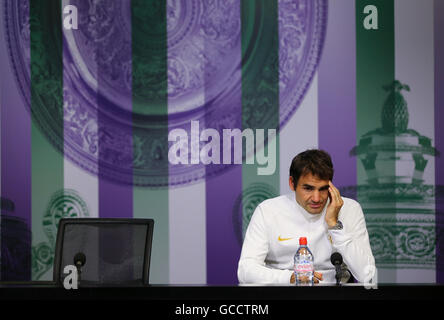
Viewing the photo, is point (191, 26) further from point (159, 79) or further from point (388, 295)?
point (388, 295)

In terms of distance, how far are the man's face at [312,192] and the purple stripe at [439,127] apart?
116cm

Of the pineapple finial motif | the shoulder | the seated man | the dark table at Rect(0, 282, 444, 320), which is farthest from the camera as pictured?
the pineapple finial motif

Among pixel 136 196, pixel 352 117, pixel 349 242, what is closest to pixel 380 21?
pixel 352 117

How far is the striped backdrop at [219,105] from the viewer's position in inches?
128

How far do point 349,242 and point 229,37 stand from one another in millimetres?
1560

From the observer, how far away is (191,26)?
10.7ft

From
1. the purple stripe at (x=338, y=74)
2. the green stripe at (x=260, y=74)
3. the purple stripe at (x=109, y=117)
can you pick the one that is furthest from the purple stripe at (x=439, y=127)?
the purple stripe at (x=109, y=117)

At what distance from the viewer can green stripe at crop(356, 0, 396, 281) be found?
3264mm

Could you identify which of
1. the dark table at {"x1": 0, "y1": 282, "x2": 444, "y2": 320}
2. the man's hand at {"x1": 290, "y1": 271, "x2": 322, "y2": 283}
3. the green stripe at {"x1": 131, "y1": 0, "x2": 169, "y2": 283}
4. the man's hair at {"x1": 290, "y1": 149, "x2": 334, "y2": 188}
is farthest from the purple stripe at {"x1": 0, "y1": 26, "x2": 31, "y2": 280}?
the dark table at {"x1": 0, "y1": 282, "x2": 444, "y2": 320}

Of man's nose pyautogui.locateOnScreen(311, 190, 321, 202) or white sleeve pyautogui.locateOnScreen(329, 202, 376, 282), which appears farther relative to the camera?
man's nose pyautogui.locateOnScreen(311, 190, 321, 202)

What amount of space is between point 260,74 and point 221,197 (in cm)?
79

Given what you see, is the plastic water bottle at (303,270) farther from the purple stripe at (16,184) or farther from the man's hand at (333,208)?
the purple stripe at (16,184)

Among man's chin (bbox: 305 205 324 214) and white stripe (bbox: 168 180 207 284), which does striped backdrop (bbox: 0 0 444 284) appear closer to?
white stripe (bbox: 168 180 207 284)
